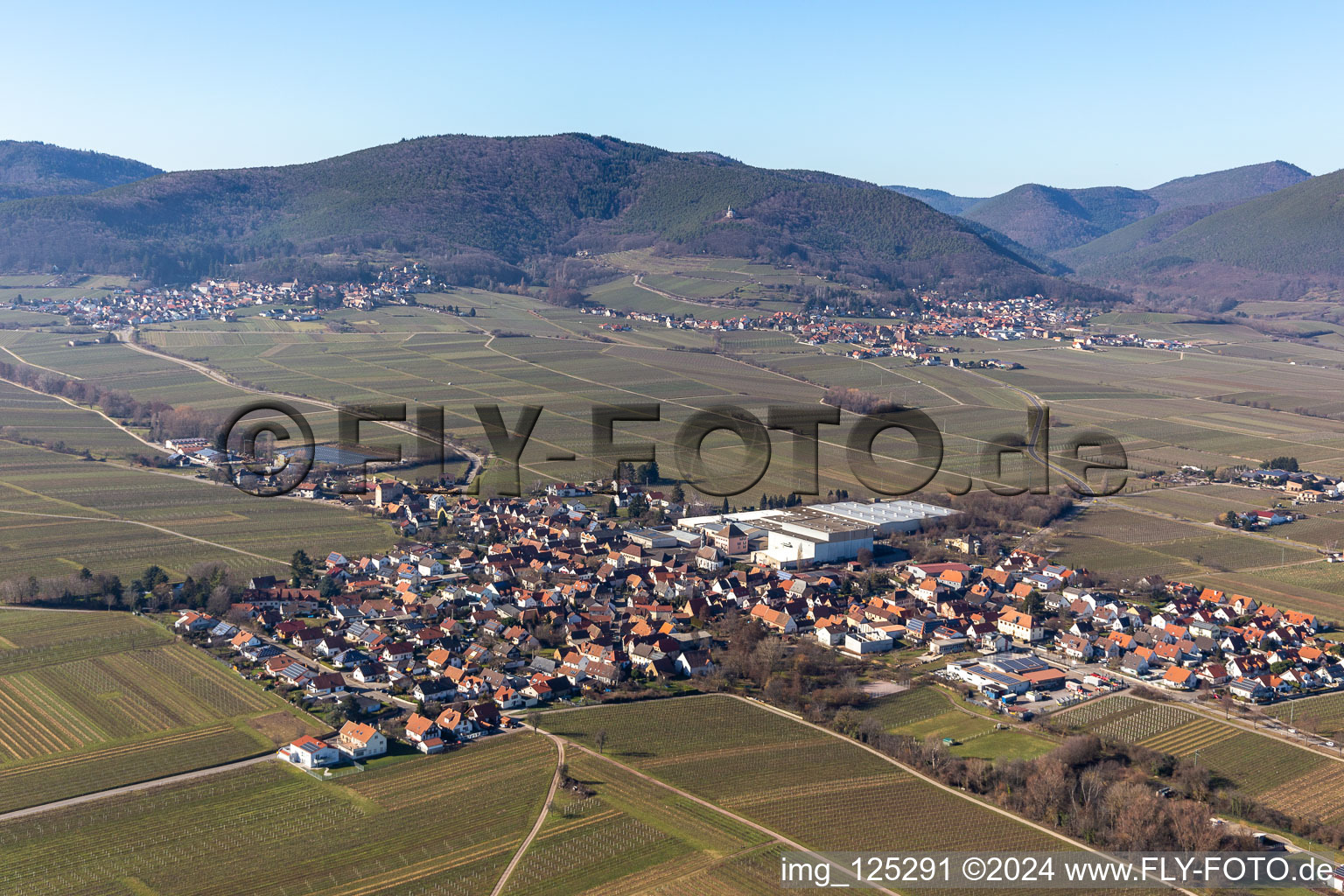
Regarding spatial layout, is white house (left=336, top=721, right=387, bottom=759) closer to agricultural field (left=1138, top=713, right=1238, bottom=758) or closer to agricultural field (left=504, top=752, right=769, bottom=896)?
Answer: agricultural field (left=504, top=752, right=769, bottom=896)

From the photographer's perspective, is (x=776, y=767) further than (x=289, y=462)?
No

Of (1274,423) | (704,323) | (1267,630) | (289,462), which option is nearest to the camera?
(1267,630)

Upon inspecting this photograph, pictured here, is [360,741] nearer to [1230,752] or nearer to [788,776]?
[788,776]

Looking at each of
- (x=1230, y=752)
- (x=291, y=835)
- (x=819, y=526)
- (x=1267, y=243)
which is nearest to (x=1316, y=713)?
(x=1230, y=752)

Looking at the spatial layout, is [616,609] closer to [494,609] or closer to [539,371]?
[494,609]

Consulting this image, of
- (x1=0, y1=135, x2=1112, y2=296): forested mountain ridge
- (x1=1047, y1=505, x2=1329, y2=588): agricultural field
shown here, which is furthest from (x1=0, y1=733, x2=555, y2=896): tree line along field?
(x1=0, y1=135, x2=1112, y2=296): forested mountain ridge

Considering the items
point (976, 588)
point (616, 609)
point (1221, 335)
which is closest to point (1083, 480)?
point (976, 588)
